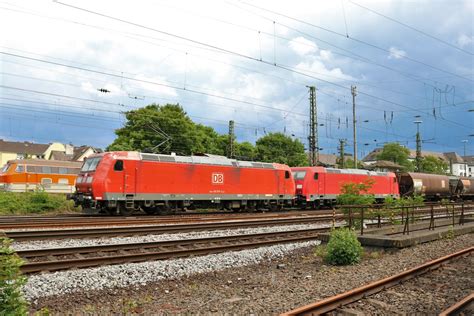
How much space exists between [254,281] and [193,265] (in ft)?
6.41

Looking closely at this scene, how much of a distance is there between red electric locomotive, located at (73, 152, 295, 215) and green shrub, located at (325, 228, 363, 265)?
13454 millimetres

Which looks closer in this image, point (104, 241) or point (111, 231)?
point (104, 241)

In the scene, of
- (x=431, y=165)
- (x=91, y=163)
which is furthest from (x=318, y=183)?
(x=431, y=165)

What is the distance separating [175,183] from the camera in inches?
927

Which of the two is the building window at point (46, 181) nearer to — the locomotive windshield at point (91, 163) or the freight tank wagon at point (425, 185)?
the locomotive windshield at point (91, 163)

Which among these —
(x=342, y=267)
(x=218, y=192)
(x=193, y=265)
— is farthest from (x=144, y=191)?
(x=342, y=267)

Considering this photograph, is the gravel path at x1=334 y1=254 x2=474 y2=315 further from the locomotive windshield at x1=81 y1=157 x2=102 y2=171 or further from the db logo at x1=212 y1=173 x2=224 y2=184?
the locomotive windshield at x1=81 y1=157 x2=102 y2=171

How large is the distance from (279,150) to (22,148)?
60941 mm

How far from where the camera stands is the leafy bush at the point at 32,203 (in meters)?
25.2

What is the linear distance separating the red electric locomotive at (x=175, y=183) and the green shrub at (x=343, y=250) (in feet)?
44.1

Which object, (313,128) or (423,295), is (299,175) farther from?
(423,295)

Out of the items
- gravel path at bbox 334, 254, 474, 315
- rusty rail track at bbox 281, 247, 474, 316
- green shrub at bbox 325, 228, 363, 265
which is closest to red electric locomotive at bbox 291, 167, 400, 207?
green shrub at bbox 325, 228, 363, 265

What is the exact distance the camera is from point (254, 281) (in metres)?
8.76

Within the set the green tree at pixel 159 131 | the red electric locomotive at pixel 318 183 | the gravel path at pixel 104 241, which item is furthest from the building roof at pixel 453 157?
the gravel path at pixel 104 241
